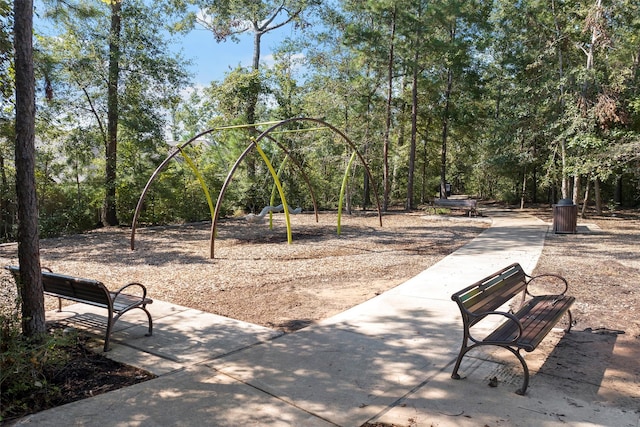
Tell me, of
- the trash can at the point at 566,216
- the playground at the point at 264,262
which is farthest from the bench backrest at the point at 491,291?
the trash can at the point at 566,216

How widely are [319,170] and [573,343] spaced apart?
16783 mm

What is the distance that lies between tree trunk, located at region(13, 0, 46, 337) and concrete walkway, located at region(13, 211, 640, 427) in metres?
0.90

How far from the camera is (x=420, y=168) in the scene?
99.3ft

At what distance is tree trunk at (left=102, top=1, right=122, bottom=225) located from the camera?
45.9 feet

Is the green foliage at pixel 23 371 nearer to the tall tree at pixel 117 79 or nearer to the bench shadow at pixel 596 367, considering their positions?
the bench shadow at pixel 596 367

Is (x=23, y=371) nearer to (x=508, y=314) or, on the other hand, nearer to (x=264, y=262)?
(x=508, y=314)

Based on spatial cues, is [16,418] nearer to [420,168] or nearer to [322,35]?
[322,35]

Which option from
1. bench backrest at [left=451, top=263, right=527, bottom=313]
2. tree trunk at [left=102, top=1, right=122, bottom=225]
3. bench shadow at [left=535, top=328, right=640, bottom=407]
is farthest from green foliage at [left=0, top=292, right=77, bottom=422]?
tree trunk at [left=102, top=1, right=122, bottom=225]

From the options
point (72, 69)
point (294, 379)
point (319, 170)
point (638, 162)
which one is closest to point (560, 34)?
point (638, 162)

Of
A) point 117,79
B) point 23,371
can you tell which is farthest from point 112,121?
point 23,371

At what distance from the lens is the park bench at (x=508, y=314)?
342cm

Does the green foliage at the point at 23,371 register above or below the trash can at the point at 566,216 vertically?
below

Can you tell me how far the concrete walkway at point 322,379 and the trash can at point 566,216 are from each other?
856 cm

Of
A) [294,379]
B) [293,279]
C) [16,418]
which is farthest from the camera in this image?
[293,279]
